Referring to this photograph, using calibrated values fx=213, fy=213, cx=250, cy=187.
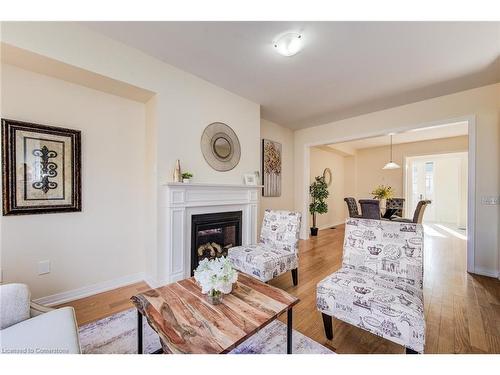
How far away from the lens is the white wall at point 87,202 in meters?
1.88

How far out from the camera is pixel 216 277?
4.23ft

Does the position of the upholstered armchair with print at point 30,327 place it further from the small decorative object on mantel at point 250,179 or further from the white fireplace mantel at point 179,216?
the small decorative object on mantel at point 250,179

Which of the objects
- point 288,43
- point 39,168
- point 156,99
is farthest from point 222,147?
point 39,168

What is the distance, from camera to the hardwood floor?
1546mm

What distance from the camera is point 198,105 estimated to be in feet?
8.91

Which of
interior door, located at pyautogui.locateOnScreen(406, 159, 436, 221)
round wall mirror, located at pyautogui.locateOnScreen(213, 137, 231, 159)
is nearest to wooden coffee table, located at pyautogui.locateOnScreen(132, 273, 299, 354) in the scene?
round wall mirror, located at pyautogui.locateOnScreen(213, 137, 231, 159)

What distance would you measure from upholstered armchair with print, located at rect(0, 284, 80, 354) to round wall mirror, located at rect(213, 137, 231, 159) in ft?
7.29

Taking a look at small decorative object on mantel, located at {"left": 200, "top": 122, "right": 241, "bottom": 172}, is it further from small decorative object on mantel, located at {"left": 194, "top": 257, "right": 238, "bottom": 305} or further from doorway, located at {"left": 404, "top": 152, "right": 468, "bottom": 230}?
doorway, located at {"left": 404, "top": 152, "right": 468, "bottom": 230}

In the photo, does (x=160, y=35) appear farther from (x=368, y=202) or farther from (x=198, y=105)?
(x=368, y=202)

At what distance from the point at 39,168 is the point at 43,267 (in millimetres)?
925

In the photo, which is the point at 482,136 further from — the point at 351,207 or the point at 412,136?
the point at 412,136

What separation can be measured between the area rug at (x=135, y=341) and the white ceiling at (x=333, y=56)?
2.52 m
